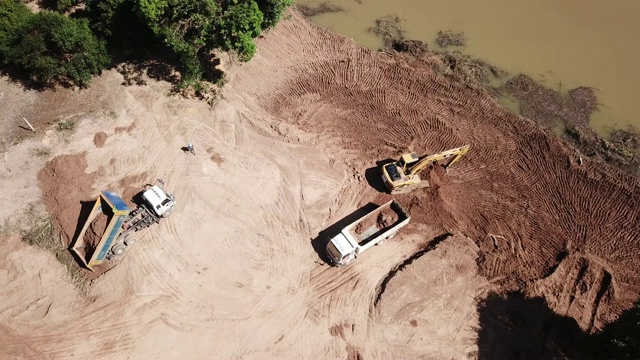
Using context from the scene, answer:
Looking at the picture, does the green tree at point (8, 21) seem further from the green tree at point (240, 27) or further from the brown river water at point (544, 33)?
the brown river water at point (544, 33)

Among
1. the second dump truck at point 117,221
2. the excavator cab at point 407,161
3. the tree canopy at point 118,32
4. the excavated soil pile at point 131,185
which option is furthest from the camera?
the tree canopy at point 118,32

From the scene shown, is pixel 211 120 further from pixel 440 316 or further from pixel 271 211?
pixel 440 316

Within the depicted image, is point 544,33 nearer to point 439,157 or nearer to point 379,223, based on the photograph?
point 439,157

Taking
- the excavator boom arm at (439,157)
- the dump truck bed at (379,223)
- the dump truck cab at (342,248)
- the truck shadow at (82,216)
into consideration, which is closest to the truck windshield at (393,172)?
the excavator boom arm at (439,157)

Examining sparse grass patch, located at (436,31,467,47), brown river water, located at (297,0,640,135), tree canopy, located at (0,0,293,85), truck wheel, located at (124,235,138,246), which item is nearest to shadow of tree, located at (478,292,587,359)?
brown river water, located at (297,0,640,135)

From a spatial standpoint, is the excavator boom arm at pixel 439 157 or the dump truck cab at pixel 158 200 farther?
the excavator boom arm at pixel 439 157

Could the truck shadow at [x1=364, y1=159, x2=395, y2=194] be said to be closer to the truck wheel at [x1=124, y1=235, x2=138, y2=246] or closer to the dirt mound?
the truck wheel at [x1=124, y1=235, x2=138, y2=246]

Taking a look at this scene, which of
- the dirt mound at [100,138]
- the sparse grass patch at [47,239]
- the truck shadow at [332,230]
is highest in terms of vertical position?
the dirt mound at [100,138]
